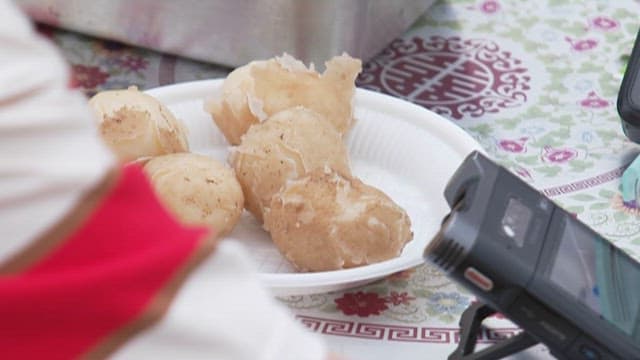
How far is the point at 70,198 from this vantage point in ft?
1.22

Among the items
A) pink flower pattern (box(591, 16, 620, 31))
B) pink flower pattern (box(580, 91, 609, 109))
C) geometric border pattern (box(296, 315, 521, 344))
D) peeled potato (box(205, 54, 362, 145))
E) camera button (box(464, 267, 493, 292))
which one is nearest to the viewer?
camera button (box(464, 267, 493, 292))

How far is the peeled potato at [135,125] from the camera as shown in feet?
2.68

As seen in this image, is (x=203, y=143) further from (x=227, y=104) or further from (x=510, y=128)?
(x=510, y=128)

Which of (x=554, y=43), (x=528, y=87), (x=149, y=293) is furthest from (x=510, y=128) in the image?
(x=149, y=293)

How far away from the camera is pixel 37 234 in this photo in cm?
36

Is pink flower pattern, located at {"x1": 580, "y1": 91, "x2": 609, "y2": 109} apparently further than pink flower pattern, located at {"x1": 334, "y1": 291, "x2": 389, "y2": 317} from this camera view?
Yes

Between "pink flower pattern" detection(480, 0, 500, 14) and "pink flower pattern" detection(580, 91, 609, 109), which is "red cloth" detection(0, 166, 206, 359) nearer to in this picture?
"pink flower pattern" detection(580, 91, 609, 109)

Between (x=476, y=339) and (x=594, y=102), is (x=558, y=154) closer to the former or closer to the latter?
(x=594, y=102)

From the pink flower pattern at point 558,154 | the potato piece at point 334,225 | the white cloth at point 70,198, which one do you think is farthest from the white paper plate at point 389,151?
the white cloth at point 70,198

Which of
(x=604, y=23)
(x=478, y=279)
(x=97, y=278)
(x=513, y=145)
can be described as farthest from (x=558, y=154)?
(x=97, y=278)

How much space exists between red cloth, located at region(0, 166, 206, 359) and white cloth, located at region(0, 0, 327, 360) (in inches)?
0.4

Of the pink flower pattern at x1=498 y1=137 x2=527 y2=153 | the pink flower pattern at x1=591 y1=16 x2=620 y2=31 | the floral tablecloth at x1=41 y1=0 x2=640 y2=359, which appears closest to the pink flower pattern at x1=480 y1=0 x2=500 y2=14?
the floral tablecloth at x1=41 y1=0 x2=640 y2=359

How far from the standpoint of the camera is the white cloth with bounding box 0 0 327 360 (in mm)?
362

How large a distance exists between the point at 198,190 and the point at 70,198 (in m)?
0.41
